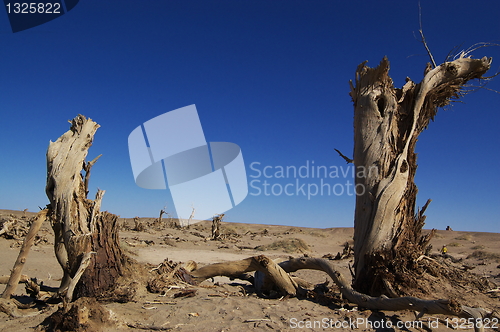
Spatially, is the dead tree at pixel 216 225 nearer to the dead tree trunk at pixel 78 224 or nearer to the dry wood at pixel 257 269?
the dry wood at pixel 257 269

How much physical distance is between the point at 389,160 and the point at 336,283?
2.05 m

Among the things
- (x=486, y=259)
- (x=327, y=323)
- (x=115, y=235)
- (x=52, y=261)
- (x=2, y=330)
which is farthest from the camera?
(x=486, y=259)

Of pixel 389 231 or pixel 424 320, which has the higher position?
pixel 389 231

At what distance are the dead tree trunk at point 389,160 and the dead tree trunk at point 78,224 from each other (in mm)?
3808

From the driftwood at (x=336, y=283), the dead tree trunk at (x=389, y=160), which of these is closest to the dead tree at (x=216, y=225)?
the driftwood at (x=336, y=283)

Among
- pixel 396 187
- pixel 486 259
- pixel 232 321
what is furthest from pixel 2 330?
pixel 486 259

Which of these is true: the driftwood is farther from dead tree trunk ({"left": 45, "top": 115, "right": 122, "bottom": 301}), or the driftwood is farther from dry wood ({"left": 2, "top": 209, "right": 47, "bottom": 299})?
dry wood ({"left": 2, "top": 209, "right": 47, "bottom": 299})

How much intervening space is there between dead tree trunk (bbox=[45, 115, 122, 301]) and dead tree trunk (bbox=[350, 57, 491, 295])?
3.81 m

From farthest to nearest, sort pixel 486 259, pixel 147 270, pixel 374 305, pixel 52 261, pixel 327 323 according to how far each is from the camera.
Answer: pixel 486 259, pixel 52 261, pixel 147 270, pixel 374 305, pixel 327 323

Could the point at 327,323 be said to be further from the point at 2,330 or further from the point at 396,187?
the point at 2,330

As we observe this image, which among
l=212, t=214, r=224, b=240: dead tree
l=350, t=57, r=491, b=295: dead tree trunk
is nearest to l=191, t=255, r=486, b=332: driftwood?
l=350, t=57, r=491, b=295: dead tree trunk

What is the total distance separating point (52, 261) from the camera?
10.5m

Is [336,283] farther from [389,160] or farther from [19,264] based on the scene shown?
[19,264]

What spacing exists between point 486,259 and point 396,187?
41.0 ft
